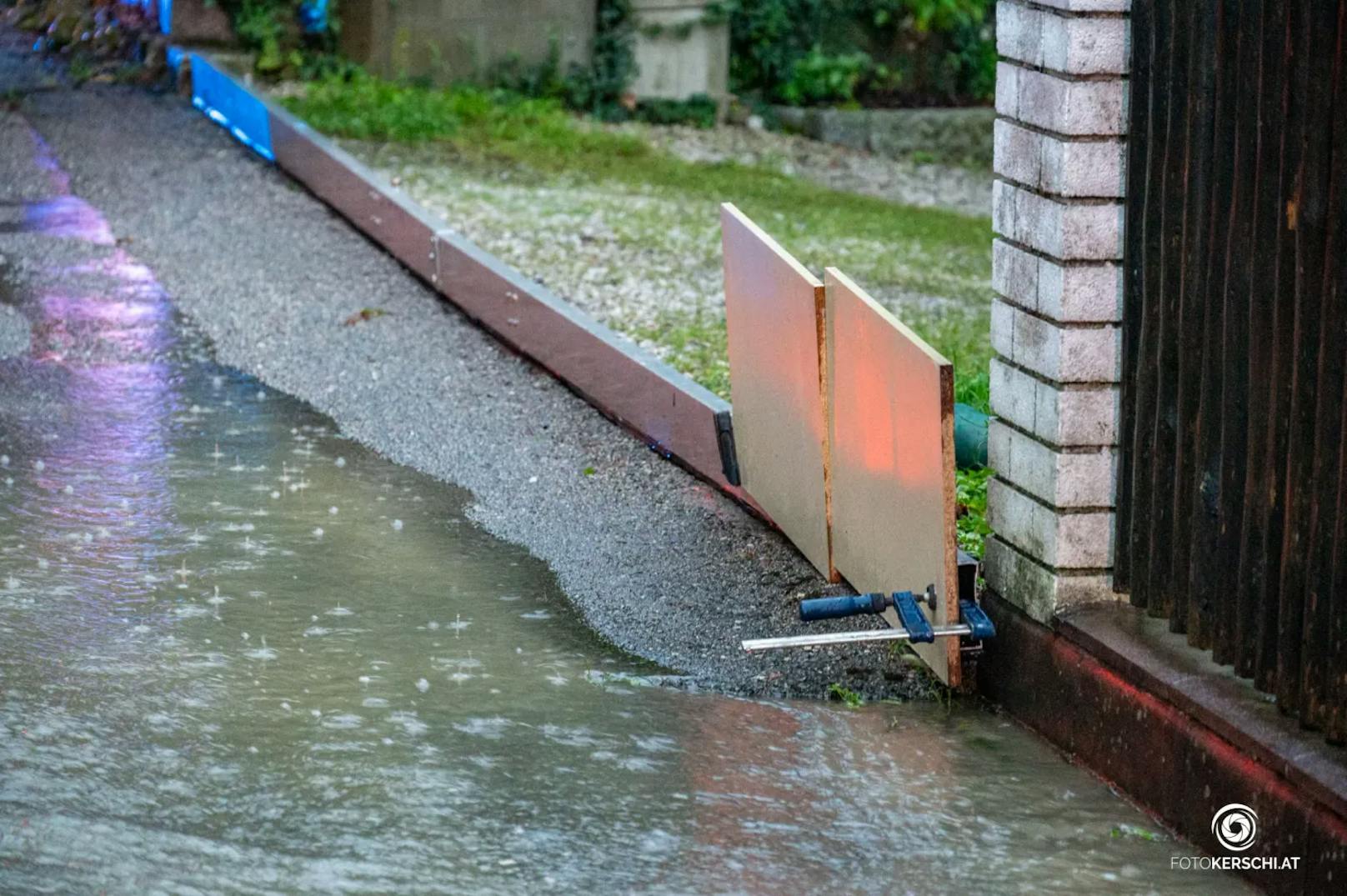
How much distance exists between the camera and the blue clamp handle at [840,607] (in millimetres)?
5277

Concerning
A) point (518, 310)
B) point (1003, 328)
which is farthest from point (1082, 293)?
point (518, 310)

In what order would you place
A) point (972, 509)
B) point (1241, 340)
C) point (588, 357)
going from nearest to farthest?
point (1241, 340), point (972, 509), point (588, 357)

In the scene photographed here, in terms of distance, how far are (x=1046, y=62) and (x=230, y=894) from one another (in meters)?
3.05

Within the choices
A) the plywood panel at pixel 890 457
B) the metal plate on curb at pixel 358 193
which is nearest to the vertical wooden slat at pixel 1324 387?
the plywood panel at pixel 890 457

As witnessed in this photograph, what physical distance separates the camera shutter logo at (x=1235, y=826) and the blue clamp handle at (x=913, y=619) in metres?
0.97

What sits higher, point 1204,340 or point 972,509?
point 1204,340

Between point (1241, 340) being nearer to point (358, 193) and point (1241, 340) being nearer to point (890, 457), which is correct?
point (890, 457)

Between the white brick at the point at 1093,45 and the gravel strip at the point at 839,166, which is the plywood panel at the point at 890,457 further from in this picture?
the gravel strip at the point at 839,166

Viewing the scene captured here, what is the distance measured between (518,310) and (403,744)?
182 inches

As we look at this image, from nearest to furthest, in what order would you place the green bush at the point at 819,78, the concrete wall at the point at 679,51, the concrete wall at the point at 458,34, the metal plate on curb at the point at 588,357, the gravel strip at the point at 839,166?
the metal plate on curb at the point at 588,357
the gravel strip at the point at 839,166
the concrete wall at the point at 458,34
the concrete wall at the point at 679,51
the green bush at the point at 819,78

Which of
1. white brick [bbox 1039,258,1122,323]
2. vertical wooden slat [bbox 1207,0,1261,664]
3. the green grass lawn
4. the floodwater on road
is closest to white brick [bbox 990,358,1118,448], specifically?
white brick [bbox 1039,258,1122,323]

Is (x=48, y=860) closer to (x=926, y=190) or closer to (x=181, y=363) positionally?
(x=181, y=363)

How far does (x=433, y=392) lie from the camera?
8820mm

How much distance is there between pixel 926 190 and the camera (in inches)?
633
